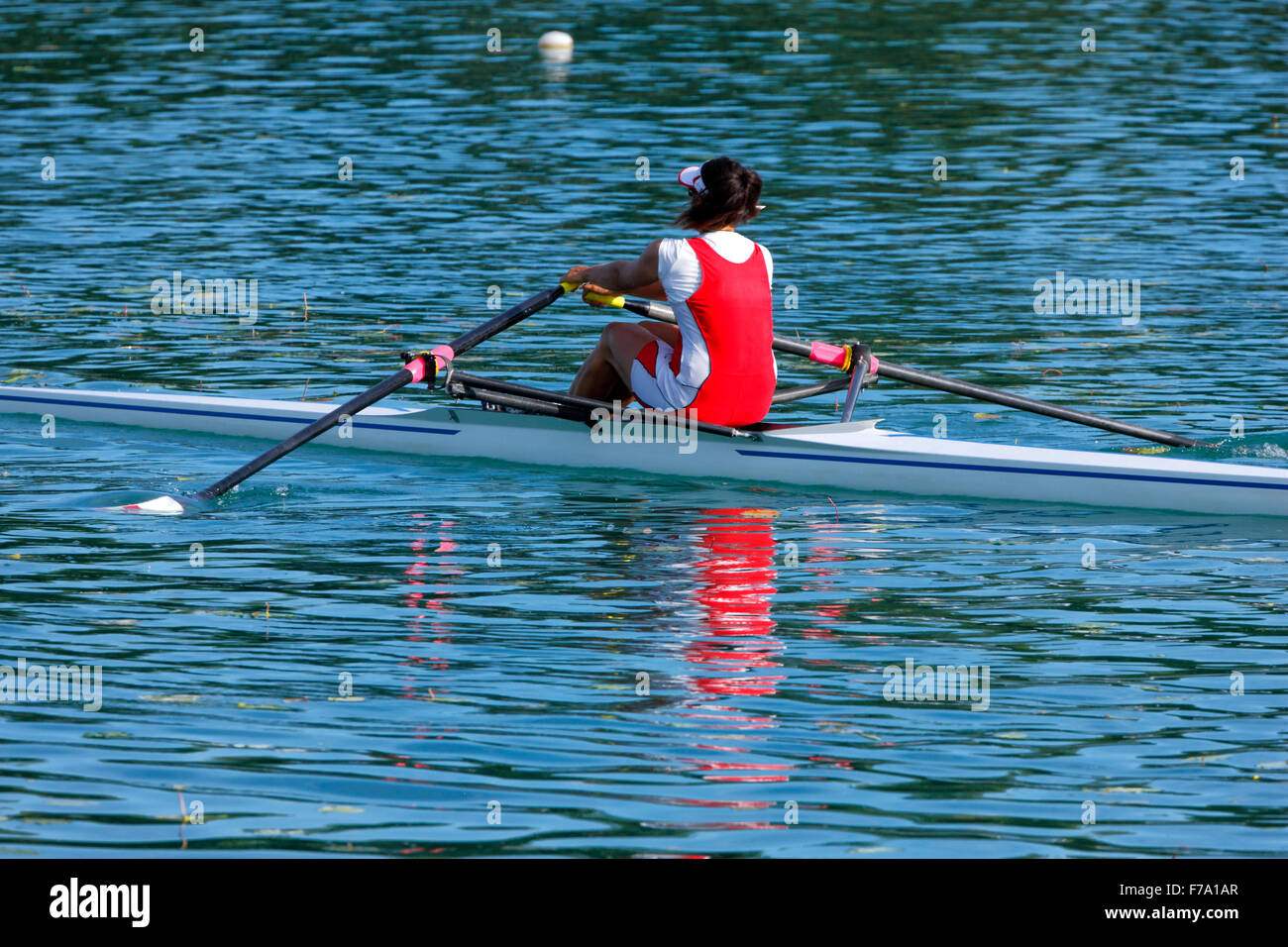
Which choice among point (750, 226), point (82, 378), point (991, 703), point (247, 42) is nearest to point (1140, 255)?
point (750, 226)

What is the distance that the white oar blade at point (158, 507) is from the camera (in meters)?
10.1

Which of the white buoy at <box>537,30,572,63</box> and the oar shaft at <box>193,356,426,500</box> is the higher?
the white buoy at <box>537,30,572,63</box>

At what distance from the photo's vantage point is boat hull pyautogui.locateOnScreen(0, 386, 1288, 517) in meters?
Answer: 9.98

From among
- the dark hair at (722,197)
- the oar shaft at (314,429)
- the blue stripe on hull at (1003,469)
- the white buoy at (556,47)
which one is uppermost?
the white buoy at (556,47)

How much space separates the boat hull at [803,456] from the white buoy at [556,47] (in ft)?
65.6

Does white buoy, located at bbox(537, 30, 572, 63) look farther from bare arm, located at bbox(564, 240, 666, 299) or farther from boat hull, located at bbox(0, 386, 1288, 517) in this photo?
bare arm, located at bbox(564, 240, 666, 299)

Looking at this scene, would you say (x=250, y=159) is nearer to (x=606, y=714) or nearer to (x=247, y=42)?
(x=247, y=42)

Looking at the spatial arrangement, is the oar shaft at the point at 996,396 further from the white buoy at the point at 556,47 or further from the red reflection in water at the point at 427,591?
the white buoy at the point at 556,47

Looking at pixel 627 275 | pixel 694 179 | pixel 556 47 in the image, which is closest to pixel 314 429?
pixel 627 275

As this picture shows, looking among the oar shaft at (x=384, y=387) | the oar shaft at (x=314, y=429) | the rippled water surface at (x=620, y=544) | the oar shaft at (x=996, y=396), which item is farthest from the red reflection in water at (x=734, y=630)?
the oar shaft at (x=314, y=429)

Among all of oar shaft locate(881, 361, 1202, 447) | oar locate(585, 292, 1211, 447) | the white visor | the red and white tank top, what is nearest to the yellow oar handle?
oar locate(585, 292, 1211, 447)

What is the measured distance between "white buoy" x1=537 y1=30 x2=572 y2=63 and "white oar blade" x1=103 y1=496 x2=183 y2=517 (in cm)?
2184
